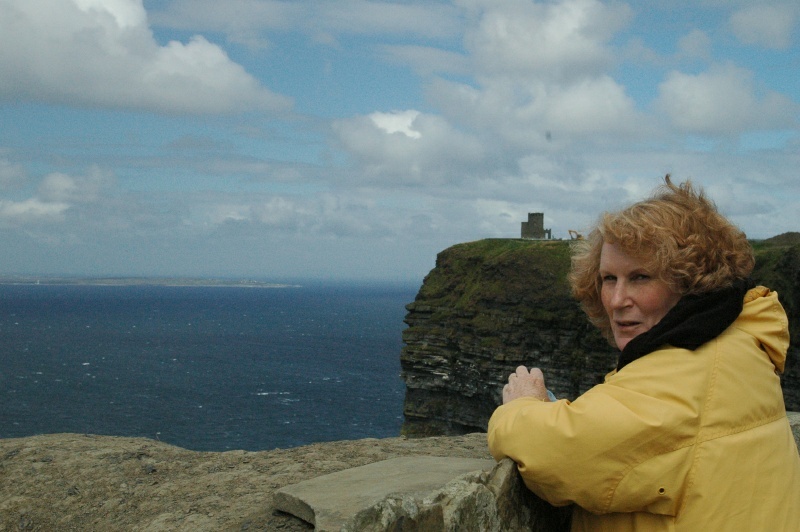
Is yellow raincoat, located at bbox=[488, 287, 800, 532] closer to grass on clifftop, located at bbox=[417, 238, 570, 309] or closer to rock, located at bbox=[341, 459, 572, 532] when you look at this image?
rock, located at bbox=[341, 459, 572, 532]

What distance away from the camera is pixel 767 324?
3.20 m

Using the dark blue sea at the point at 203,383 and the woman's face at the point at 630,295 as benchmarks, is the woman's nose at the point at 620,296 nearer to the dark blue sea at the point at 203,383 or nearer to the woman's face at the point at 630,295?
the woman's face at the point at 630,295

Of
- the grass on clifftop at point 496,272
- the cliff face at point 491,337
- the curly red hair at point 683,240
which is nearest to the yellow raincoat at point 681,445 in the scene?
the curly red hair at point 683,240

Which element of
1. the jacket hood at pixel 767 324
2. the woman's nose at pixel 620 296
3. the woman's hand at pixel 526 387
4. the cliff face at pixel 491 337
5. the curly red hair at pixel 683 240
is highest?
the curly red hair at pixel 683 240

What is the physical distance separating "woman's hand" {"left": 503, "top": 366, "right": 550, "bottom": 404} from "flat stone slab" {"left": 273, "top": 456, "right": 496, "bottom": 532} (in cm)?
65

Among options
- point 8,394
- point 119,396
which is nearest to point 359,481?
point 119,396

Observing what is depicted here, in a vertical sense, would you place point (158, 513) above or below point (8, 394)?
above

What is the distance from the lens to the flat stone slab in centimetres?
446

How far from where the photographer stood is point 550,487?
3182 mm

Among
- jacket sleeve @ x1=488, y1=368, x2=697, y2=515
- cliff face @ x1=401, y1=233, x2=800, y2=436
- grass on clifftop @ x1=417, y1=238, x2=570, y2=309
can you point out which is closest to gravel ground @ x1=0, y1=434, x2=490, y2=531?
jacket sleeve @ x1=488, y1=368, x2=697, y2=515

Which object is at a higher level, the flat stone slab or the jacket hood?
the jacket hood

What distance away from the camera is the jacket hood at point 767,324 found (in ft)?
10.4

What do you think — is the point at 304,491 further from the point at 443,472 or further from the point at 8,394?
the point at 8,394

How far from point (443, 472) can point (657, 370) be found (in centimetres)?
233
